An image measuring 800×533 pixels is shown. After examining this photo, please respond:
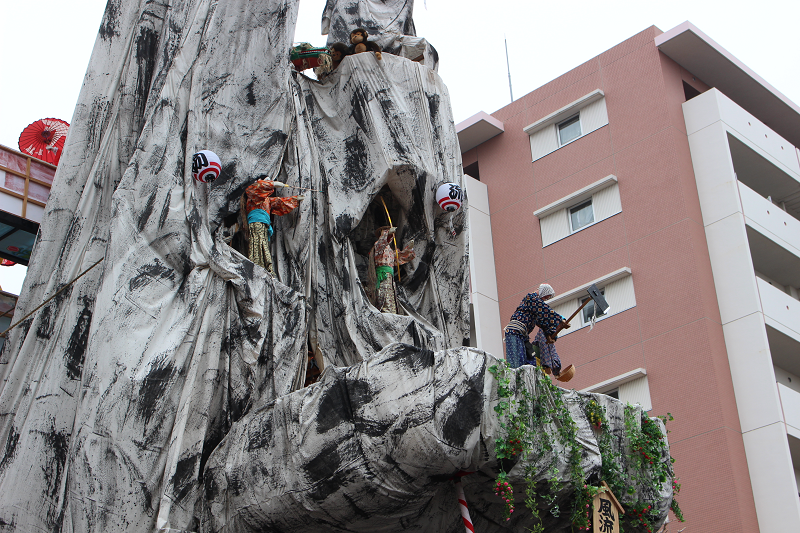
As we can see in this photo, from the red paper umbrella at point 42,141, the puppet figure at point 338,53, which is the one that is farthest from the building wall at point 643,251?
the red paper umbrella at point 42,141

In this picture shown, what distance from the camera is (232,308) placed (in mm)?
14961

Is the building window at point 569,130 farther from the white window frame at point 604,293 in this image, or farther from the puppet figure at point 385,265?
the puppet figure at point 385,265

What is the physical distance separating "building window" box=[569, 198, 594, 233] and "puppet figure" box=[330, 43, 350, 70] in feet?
44.4

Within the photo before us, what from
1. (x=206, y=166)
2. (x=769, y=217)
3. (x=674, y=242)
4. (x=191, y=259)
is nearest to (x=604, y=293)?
(x=674, y=242)

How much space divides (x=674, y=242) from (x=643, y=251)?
88 cm

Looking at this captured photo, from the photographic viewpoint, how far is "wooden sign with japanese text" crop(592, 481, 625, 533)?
13.5 metres

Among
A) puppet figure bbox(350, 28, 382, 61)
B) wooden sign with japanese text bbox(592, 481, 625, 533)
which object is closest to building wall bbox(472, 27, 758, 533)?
wooden sign with japanese text bbox(592, 481, 625, 533)

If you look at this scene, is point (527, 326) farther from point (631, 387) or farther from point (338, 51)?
point (631, 387)

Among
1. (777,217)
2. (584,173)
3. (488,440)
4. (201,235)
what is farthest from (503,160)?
(488,440)

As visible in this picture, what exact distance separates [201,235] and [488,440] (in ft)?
17.4

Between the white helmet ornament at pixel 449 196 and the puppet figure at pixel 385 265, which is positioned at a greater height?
the white helmet ornament at pixel 449 196

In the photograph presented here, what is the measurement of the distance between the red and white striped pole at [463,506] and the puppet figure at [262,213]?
4.45 metres

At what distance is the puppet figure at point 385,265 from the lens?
17.1m

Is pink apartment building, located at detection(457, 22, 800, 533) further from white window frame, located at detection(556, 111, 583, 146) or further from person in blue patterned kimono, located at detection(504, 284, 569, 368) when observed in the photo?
person in blue patterned kimono, located at detection(504, 284, 569, 368)
